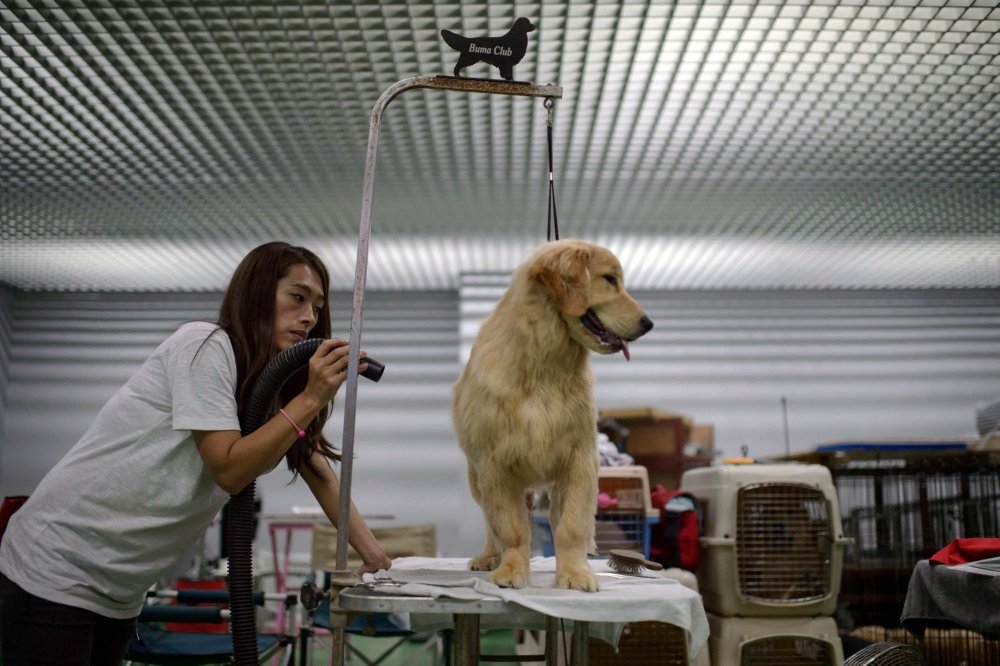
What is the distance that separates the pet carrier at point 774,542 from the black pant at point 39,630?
2.25 meters

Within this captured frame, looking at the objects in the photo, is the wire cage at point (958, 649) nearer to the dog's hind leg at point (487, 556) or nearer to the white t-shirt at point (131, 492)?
the dog's hind leg at point (487, 556)

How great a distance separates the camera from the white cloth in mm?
1161

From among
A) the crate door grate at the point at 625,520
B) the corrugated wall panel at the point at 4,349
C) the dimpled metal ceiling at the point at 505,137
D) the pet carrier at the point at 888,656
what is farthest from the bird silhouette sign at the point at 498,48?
the corrugated wall panel at the point at 4,349

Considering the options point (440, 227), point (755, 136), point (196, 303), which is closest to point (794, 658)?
point (755, 136)

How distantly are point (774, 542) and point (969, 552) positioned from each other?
0.82 m

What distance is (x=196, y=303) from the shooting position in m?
7.21

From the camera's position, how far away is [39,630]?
135 centimetres

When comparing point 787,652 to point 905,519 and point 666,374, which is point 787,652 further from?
point 666,374

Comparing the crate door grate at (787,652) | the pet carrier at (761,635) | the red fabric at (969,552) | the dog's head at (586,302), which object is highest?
Answer: the dog's head at (586,302)

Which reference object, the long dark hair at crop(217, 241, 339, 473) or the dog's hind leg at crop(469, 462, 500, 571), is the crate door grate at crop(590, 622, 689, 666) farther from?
the long dark hair at crop(217, 241, 339, 473)

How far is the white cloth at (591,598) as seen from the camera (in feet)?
3.81

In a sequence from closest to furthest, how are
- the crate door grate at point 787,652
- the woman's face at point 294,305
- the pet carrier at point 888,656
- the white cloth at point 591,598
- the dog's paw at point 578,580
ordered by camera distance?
the white cloth at point 591,598
the dog's paw at point 578,580
the woman's face at point 294,305
the pet carrier at point 888,656
the crate door grate at point 787,652

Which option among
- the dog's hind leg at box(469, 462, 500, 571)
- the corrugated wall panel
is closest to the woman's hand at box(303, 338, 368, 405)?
the dog's hind leg at box(469, 462, 500, 571)

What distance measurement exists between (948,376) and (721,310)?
2095 millimetres
